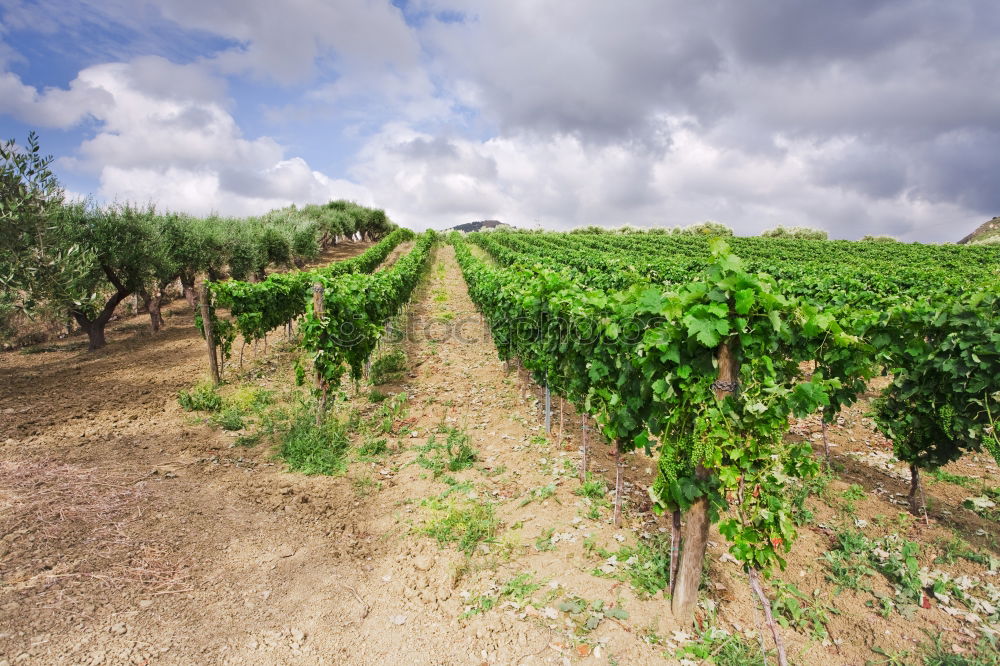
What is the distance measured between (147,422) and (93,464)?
178 cm

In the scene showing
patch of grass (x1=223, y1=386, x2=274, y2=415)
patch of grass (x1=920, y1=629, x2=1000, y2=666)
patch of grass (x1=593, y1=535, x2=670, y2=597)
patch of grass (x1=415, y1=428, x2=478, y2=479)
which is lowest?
patch of grass (x1=920, y1=629, x2=1000, y2=666)

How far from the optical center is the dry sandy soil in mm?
3771

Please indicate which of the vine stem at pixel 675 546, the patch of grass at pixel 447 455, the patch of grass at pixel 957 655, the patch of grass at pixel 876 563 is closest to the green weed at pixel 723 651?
the vine stem at pixel 675 546

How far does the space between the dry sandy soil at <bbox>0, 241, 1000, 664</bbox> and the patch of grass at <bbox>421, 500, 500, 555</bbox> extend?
0.09 m

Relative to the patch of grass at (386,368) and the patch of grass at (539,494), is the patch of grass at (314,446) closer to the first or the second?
the patch of grass at (386,368)

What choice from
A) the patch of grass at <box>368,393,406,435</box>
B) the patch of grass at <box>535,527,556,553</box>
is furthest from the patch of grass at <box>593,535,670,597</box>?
the patch of grass at <box>368,393,406,435</box>

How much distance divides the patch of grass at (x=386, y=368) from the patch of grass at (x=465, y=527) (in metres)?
5.49

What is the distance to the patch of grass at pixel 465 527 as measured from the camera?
16.6 ft

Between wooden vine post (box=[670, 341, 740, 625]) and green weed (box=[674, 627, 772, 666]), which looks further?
wooden vine post (box=[670, 341, 740, 625])

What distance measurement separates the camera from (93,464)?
21.1 feet

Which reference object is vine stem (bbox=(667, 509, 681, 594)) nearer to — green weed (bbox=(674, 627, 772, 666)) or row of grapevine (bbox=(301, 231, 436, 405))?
green weed (bbox=(674, 627, 772, 666))

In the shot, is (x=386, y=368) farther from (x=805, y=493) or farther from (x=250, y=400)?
(x=805, y=493)

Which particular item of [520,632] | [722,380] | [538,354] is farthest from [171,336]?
[722,380]

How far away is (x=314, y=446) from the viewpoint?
7219 mm
